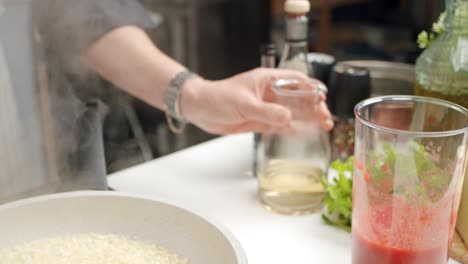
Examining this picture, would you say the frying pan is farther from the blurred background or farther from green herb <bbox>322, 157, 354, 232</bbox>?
the blurred background

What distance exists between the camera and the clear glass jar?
91 centimetres

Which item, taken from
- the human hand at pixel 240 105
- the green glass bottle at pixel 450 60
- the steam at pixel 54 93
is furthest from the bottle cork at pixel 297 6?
the steam at pixel 54 93

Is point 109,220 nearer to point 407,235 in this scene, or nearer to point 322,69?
point 407,235

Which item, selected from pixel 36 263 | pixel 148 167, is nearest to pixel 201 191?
pixel 148 167

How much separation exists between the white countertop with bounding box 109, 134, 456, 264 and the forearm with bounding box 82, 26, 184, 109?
0.50 ft

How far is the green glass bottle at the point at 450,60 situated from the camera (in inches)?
30.4

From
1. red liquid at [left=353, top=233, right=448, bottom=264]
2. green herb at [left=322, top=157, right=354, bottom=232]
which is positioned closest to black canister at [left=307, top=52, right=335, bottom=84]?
green herb at [left=322, top=157, right=354, bottom=232]

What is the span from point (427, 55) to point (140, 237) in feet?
1.59

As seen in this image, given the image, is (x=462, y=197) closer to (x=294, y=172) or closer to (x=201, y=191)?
(x=294, y=172)

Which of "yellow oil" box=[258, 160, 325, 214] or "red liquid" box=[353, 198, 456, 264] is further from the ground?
"red liquid" box=[353, 198, 456, 264]

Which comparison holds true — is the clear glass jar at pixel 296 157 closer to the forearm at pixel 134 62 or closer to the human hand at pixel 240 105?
the human hand at pixel 240 105

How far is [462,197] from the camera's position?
758mm

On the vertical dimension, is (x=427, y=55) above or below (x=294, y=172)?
above

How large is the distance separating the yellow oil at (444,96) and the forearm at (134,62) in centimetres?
48
